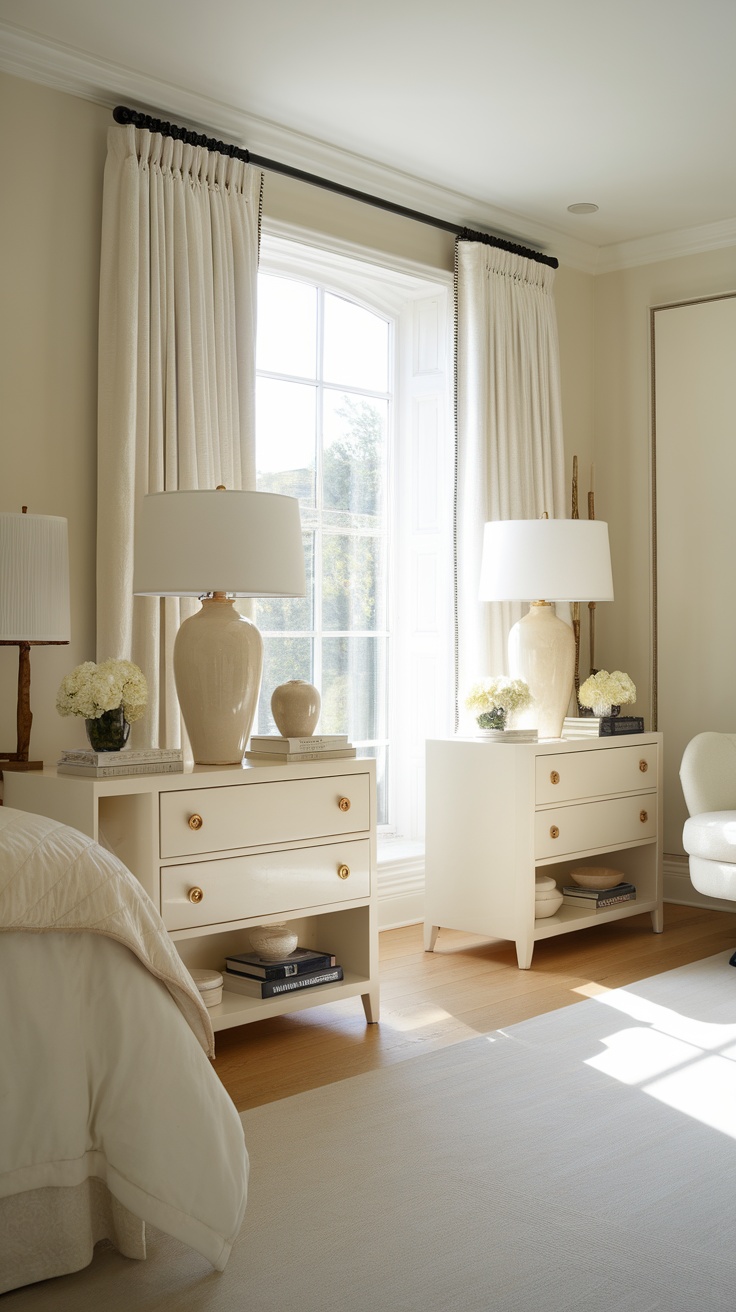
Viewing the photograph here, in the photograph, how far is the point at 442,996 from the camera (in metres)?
3.41

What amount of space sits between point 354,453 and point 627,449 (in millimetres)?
1279

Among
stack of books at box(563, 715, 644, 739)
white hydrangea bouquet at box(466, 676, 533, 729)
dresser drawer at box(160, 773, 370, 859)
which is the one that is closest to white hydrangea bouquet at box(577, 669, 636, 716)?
stack of books at box(563, 715, 644, 739)

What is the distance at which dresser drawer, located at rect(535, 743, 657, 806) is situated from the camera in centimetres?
383

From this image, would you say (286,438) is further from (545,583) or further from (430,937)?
(430,937)

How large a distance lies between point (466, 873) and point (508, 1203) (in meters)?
1.86

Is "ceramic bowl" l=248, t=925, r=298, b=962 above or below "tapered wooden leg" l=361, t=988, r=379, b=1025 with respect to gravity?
above

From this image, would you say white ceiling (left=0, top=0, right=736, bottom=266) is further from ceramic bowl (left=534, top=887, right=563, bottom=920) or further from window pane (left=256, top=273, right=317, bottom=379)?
ceramic bowl (left=534, top=887, right=563, bottom=920)

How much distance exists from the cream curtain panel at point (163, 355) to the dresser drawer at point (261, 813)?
0.52m

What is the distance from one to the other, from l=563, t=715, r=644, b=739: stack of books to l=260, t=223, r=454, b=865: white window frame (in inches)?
20.8

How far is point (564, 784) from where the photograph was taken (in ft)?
12.8

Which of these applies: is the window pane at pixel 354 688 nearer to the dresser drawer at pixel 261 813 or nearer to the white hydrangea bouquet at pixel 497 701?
the white hydrangea bouquet at pixel 497 701

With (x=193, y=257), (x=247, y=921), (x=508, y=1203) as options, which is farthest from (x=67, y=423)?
(x=508, y=1203)

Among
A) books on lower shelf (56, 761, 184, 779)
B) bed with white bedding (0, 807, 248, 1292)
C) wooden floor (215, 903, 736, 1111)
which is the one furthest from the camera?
wooden floor (215, 903, 736, 1111)

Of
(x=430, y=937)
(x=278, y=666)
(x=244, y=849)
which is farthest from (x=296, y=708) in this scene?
(x=430, y=937)
